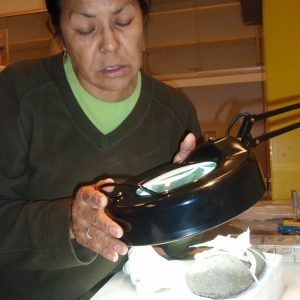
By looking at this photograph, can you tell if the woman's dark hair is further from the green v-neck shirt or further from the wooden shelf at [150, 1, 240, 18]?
the wooden shelf at [150, 1, 240, 18]

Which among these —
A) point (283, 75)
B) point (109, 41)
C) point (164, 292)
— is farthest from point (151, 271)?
point (283, 75)

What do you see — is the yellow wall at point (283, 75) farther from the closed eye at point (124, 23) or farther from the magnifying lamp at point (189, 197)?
the magnifying lamp at point (189, 197)

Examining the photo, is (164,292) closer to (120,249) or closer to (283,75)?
(120,249)

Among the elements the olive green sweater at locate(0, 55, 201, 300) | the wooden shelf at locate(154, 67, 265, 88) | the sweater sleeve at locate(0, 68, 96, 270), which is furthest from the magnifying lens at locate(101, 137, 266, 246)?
the wooden shelf at locate(154, 67, 265, 88)

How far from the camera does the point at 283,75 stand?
1.39m

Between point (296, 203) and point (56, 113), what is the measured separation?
2.26 ft

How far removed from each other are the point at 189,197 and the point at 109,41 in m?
0.40

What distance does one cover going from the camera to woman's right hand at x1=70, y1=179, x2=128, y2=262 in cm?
46

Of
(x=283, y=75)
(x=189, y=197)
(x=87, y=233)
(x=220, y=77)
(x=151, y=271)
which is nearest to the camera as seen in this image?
(x=189, y=197)

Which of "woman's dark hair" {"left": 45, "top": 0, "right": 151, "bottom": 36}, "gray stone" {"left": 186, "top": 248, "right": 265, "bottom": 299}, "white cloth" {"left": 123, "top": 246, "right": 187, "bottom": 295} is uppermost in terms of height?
"woman's dark hair" {"left": 45, "top": 0, "right": 151, "bottom": 36}

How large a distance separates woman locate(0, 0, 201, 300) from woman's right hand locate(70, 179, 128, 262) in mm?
98

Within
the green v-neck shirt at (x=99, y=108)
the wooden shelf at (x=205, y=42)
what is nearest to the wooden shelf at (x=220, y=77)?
the wooden shelf at (x=205, y=42)

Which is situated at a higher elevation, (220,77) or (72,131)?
(72,131)

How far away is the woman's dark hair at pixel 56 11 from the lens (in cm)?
76
